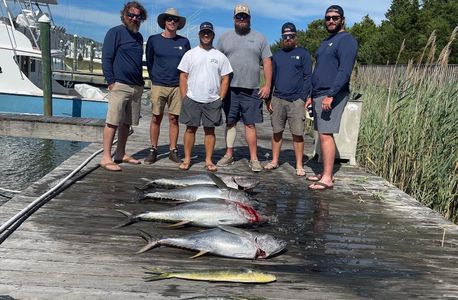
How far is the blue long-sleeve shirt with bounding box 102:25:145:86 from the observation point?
225 inches

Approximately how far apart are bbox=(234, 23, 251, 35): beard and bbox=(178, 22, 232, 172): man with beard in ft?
1.24

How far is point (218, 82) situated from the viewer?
5895mm

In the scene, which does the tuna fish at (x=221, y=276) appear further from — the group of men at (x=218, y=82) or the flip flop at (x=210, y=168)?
the flip flop at (x=210, y=168)

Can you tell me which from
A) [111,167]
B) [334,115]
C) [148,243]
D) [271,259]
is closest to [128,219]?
[148,243]

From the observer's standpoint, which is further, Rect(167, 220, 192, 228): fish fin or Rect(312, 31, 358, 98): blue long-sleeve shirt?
Rect(312, 31, 358, 98): blue long-sleeve shirt

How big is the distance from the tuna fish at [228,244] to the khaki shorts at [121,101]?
2.65 m

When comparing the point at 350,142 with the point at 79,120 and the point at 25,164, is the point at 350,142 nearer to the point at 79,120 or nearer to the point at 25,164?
the point at 79,120

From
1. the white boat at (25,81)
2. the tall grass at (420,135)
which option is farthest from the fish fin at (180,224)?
the white boat at (25,81)

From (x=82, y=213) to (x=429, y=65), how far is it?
5349mm

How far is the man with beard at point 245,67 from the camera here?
19.8 feet

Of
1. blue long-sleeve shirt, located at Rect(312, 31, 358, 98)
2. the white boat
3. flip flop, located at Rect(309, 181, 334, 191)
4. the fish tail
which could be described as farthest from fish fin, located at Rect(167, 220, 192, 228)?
the white boat

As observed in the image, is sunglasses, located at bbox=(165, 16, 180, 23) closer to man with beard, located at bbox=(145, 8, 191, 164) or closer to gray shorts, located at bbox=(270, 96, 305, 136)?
man with beard, located at bbox=(145, 8, 191, 164)

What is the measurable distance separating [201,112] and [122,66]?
1104 mm

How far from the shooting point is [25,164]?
41.0 feet
